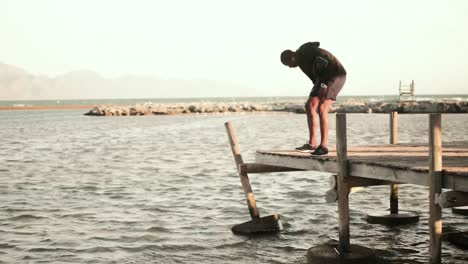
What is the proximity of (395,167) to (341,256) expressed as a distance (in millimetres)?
1760

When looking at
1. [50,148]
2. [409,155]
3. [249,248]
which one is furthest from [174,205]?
[50,148]

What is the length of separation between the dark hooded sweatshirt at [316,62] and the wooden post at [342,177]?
36.9 inches

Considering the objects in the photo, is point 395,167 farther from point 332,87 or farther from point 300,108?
point 300,108

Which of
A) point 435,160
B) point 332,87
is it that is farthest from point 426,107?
point 435,160

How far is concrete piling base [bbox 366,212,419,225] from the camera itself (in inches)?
505

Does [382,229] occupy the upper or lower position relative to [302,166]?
lower

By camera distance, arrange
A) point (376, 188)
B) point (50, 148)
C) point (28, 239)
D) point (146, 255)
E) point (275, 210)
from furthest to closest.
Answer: point (50, 148) → point (376, 188) → point (275, 210) → point (28, 239) → point (146, 255)

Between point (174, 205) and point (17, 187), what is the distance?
562 cm

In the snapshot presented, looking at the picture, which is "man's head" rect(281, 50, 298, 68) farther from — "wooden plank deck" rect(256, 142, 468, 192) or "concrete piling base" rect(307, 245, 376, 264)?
"concrete piling base" rect(307, 245, 376, 264)

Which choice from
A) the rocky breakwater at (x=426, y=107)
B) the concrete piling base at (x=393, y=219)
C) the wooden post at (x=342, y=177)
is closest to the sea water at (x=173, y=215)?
the concrete piling base at (x=393, y=219)

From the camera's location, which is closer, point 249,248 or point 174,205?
point 249,248

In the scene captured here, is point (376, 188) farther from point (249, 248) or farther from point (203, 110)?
point (203, 110)

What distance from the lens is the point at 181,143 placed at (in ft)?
113

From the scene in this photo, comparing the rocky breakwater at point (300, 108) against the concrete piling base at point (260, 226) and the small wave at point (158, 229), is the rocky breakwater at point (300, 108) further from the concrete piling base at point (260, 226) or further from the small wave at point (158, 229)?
the small wave at point (158, 229)
